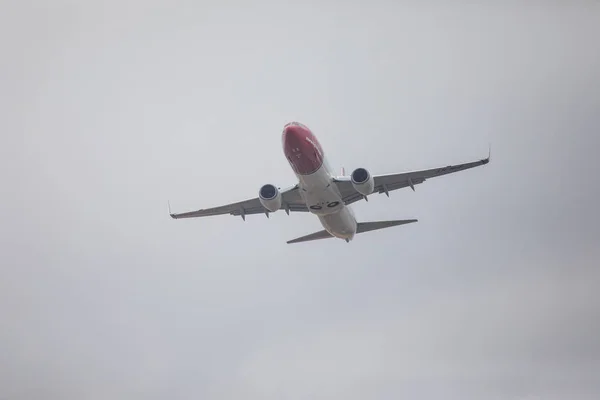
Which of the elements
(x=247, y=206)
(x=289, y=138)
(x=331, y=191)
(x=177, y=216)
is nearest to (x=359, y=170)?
(x=331, y=191)

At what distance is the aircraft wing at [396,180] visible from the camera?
46344mm

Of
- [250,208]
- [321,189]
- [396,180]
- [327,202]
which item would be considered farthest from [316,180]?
[250,208]

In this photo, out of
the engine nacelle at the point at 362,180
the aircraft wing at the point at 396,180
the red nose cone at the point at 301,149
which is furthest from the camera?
the aircraft wing at the point at 396,180

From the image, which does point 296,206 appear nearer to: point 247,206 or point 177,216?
point 247,206

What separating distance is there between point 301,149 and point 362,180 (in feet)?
15.3

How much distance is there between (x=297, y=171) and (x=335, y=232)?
7621mm

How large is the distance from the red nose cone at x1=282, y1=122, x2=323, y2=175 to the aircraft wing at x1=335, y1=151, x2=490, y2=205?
338 cm

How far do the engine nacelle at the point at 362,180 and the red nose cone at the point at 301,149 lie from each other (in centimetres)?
214

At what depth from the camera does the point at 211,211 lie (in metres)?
50.9

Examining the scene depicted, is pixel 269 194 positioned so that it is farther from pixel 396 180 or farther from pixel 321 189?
pixel 396 180

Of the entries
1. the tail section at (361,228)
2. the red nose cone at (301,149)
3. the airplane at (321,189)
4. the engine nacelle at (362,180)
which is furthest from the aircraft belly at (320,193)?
the tail section at (361,228)

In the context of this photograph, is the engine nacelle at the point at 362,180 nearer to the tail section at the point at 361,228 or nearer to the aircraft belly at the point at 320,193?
the aircraft belly at the point at 320,193

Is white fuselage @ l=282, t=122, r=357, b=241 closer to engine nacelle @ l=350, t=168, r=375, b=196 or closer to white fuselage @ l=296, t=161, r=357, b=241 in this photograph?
white fuselage @ l=296, t=161, r=357, b=241

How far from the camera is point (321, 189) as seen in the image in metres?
45.2
